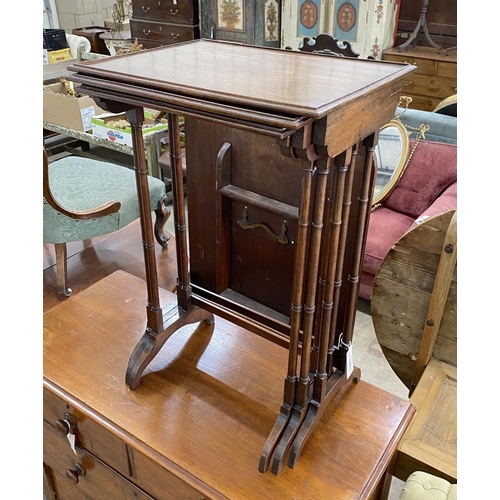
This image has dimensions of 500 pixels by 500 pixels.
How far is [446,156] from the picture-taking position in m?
2.37

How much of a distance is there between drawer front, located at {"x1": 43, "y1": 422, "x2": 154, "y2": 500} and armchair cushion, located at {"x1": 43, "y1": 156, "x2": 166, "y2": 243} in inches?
31.5

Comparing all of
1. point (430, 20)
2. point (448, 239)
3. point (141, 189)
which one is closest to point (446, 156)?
point (448, 239)

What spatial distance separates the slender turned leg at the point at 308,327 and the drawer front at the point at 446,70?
11.8 feet

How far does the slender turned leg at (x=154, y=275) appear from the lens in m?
1.00

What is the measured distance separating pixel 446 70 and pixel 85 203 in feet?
10.5

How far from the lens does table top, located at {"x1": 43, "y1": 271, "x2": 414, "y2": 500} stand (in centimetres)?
96

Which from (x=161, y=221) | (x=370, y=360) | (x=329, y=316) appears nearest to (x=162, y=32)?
(x=161, y=221)

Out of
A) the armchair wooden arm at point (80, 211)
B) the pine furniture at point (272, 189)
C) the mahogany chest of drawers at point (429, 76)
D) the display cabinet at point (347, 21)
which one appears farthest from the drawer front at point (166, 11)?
the pine furniture at point (272, 189)

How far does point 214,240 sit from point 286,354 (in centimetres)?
35

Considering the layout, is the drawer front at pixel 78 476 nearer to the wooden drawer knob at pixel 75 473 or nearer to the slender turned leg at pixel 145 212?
the wooden drawer knob at pixel 75 473

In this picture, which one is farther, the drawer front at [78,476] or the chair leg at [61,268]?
the chair leg at [61,268]

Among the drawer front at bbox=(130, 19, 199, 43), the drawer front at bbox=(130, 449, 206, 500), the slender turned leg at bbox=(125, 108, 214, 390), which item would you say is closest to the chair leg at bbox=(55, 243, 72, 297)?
the slender turned leg at bbox=(125, 108, 214, 390)

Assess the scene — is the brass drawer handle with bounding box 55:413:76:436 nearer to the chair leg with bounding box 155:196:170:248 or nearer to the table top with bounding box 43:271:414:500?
the table top with bounding box 43:271:414:500

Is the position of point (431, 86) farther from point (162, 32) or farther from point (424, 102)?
point (162, 32)
